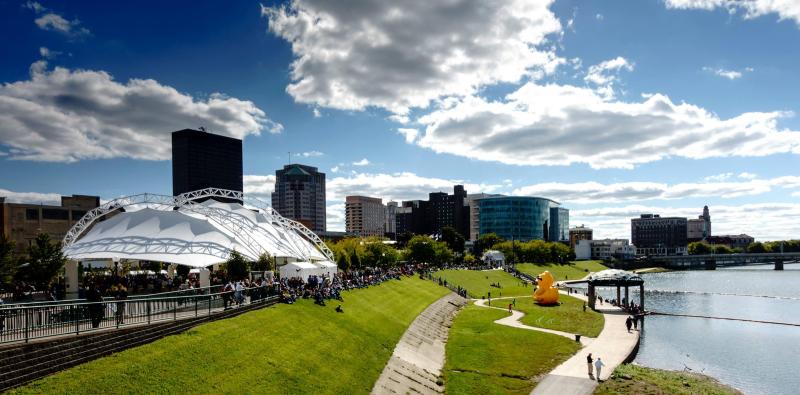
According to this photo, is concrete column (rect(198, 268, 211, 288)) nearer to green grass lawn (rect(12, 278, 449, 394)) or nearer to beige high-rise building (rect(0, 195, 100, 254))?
green grass lawn (rect(12, 278, 449, 394))

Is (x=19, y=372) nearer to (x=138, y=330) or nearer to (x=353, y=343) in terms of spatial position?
(x=138, y=330)

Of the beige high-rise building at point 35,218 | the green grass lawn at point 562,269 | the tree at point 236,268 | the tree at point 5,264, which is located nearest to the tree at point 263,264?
the tree at point 236,268

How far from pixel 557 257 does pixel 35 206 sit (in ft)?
471

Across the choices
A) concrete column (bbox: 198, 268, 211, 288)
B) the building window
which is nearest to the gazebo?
concrete column (bbox: 198, 268, 211, 288)

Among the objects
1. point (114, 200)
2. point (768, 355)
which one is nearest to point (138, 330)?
point (114, 200)

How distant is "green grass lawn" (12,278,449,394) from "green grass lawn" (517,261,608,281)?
10275 centimetres

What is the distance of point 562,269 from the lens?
525ft

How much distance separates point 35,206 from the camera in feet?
309

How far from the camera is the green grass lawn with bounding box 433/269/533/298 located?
87.7 meters

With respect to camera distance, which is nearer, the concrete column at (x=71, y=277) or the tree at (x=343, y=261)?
the concrete column at (x=71, y=277)

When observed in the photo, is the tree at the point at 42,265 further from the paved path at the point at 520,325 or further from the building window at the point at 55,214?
the building window at the point at 55,214

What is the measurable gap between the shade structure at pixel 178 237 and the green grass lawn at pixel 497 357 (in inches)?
836

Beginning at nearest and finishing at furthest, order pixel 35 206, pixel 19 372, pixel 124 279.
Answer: pixel 19 372, pixel 124 279, pixel 35 206

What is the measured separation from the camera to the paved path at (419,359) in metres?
30.8
